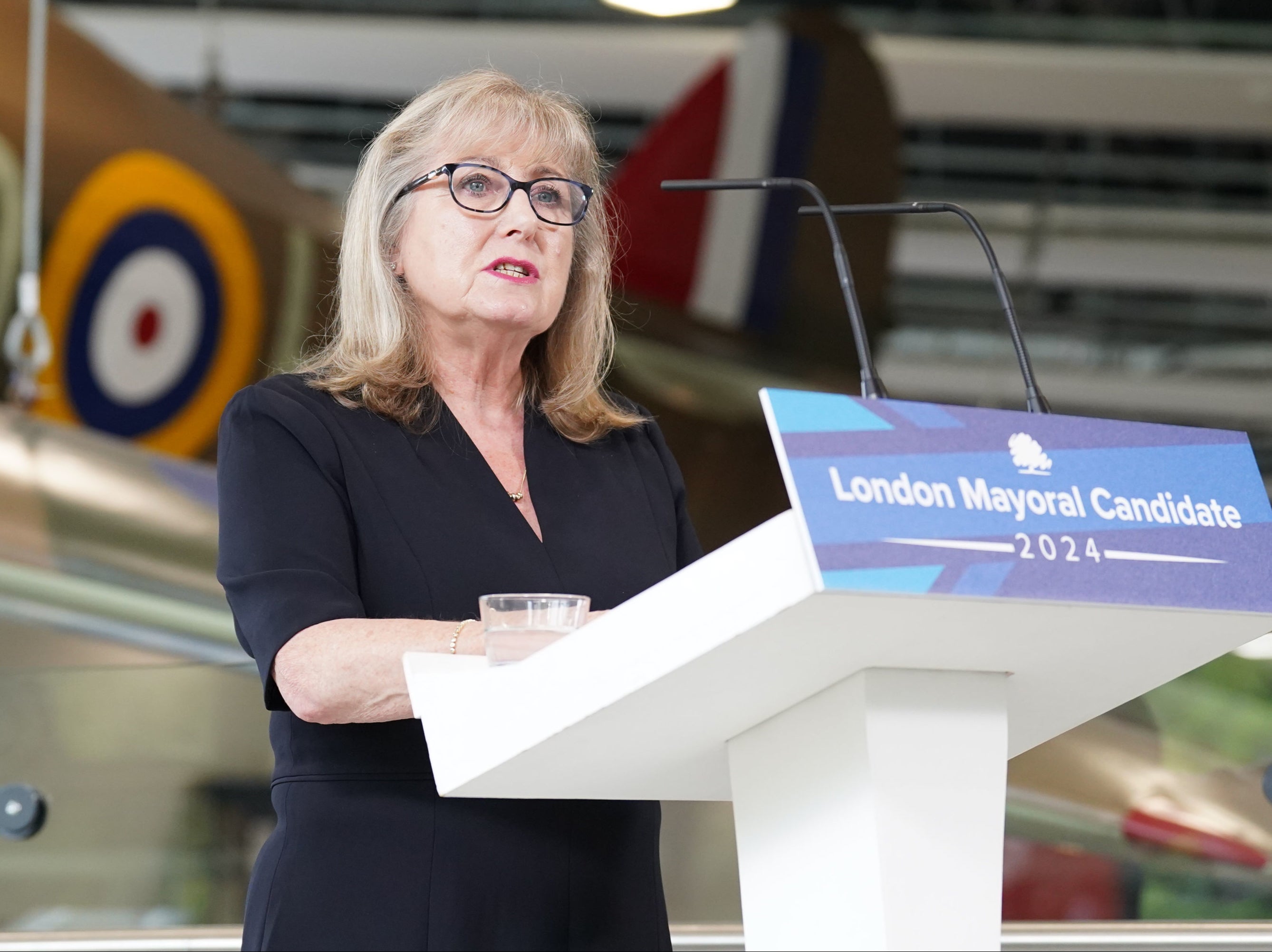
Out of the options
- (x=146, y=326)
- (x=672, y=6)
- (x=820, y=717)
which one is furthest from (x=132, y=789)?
(x=672, y=6)

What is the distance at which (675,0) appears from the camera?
4.64m

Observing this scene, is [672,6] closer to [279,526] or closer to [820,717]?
[279,526]

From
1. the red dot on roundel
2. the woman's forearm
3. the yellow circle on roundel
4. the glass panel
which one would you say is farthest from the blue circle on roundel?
the woman's forearm

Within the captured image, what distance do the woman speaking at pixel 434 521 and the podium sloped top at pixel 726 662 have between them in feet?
0.43

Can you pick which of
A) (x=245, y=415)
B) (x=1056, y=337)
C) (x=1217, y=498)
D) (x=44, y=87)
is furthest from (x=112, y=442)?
(x=1056, y=337)

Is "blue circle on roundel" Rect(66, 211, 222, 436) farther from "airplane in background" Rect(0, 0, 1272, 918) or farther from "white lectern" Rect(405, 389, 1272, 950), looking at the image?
"white lectern" Rect(405, 389, 1272, 950)

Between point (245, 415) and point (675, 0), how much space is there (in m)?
3.76

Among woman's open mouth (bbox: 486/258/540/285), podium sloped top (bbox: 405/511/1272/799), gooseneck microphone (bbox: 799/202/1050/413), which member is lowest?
podium sloped top (bbox: 405/511/1272/799)

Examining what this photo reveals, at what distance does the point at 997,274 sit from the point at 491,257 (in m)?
0.42

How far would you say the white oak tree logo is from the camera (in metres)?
0.79

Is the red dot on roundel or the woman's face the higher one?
the red dot on roundel

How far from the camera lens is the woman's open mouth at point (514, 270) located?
126cm

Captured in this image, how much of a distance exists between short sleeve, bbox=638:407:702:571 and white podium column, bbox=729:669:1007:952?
0.47 meters

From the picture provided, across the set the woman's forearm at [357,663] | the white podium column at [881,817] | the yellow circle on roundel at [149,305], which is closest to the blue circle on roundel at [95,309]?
the yellow circle on roundel at [149,305]
